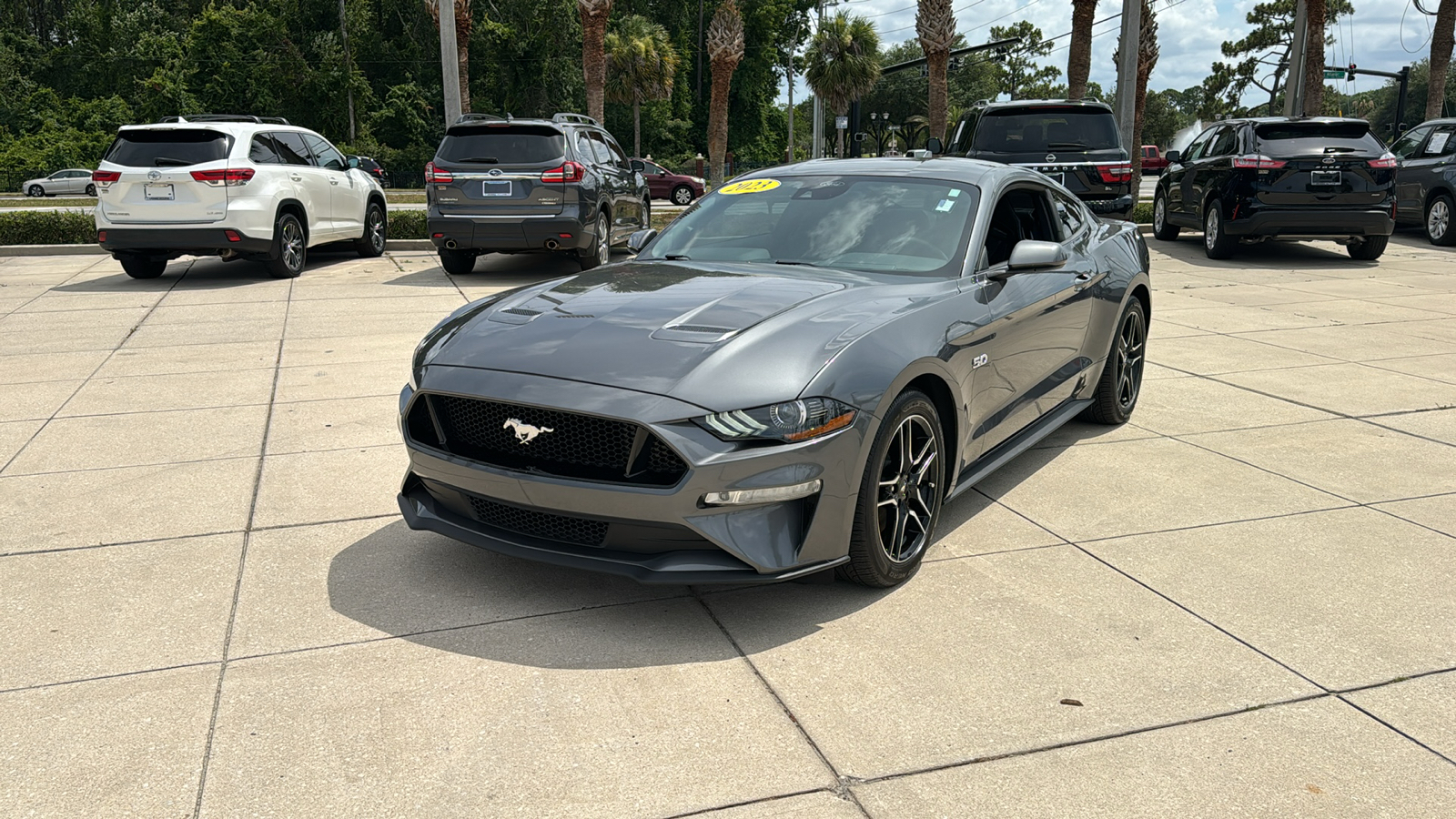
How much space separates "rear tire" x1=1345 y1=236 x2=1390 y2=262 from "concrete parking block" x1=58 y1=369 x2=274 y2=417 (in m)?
13.1

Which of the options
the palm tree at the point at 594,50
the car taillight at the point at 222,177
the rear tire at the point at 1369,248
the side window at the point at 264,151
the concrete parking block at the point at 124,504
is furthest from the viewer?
the palm tree at the point at 594,50

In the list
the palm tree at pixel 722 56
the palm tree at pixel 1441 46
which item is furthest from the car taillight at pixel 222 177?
the palm tree at pixel 1441 46

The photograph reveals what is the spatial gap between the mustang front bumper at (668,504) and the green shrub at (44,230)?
580 inches

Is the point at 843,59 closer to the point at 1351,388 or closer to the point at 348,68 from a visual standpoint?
the point at 348,68

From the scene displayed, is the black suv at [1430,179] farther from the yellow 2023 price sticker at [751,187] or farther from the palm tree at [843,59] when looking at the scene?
the palm tree at [843,59]

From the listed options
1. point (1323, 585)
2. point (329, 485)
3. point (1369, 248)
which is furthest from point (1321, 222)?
point (329, 485)

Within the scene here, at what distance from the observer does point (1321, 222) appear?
13.9m

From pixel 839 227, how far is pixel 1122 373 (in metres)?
2.30

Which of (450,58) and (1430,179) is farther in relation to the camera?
(450,58)

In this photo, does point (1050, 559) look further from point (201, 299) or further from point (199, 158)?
point (199, 158)

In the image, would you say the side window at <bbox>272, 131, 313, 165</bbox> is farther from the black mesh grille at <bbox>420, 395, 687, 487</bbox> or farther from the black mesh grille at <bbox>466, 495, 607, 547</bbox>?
the black mesh grille at <bbox>466, 495, 607, 547</bbox>

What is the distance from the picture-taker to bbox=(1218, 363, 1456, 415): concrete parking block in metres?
7.07

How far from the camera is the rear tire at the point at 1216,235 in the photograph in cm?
1474

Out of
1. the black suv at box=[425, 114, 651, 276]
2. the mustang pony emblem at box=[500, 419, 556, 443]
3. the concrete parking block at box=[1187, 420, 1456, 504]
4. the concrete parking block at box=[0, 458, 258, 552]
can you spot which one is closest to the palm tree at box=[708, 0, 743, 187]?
the black suv at box=[425, 114, 651, 276]
